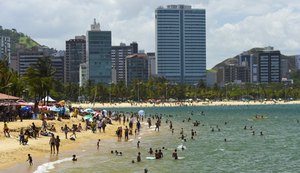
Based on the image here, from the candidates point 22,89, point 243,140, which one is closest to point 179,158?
point 243,140

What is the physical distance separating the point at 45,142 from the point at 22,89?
45674mm

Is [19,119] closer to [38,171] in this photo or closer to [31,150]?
[31,150]

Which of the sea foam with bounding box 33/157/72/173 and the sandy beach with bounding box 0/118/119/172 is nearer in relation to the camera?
the sea foam with bounding box 33/157/72/173

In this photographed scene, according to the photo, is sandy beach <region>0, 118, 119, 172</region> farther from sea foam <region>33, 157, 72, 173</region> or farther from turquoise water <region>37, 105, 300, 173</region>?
turquoise water <region>37, 105, 300, 173</region>

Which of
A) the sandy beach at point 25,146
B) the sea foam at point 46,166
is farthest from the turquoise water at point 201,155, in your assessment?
the sandy beach at point 25,146

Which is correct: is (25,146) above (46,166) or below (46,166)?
above

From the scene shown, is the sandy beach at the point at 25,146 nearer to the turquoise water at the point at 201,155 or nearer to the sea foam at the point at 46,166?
the sea foam at the point at 46,166

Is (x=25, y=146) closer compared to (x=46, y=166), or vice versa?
(x=46, y=166)

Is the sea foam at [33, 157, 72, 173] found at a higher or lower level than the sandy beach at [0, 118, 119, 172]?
lower

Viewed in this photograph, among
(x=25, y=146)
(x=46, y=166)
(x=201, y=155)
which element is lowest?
(x=201, y=155)

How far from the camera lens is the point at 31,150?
141 ft

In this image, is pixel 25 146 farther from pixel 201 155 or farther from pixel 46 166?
pixel 201 155

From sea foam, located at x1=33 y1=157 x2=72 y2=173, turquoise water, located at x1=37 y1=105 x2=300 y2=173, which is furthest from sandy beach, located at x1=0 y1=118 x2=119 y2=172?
turquoise water, located at x1=37 y1=105 x2=300 y2=173

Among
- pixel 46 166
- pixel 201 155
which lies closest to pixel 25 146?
pixel 46 166
